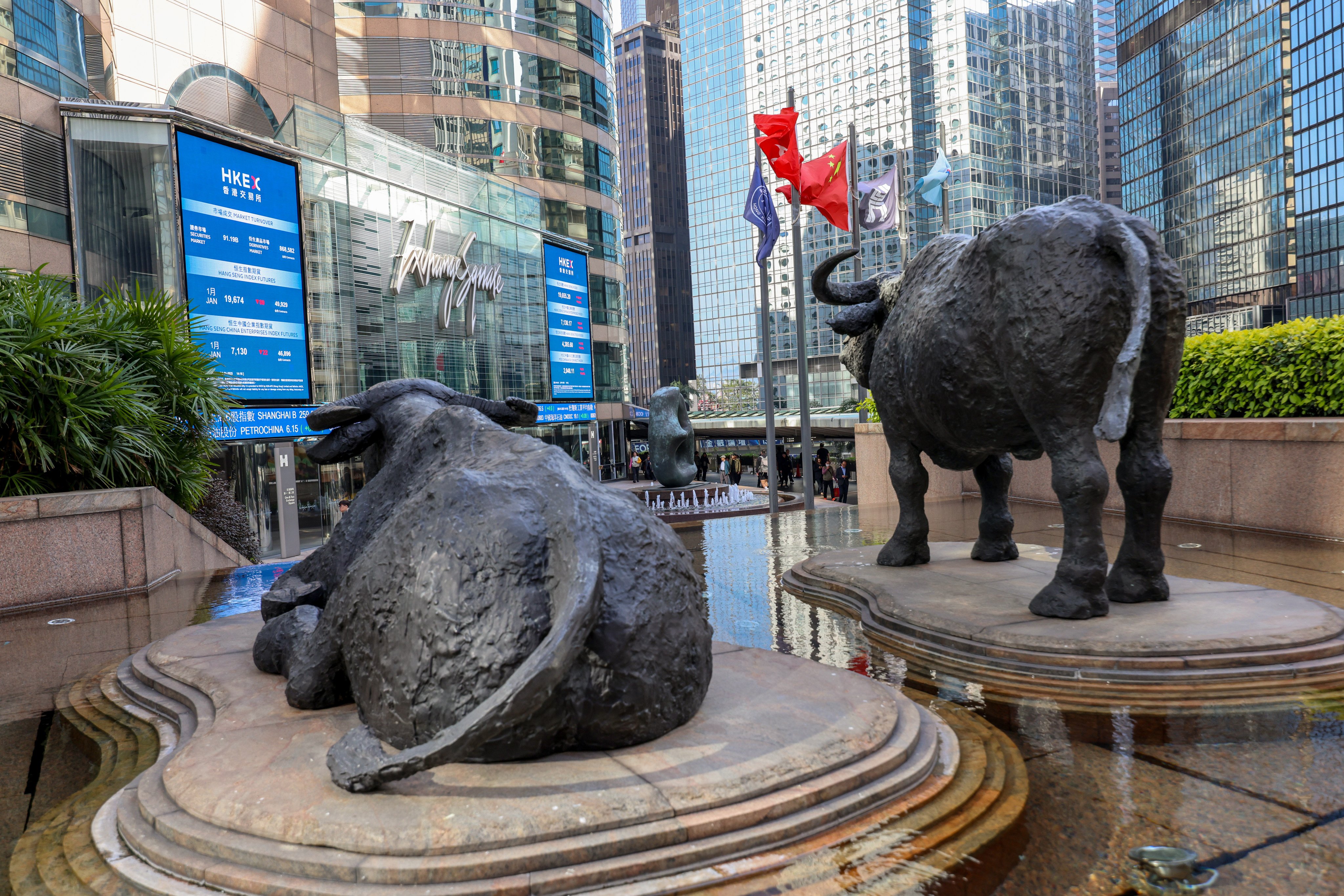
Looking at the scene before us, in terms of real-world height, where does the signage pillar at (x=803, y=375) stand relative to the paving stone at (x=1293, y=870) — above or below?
above

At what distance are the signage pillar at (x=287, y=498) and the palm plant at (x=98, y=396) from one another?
1579 millimetres

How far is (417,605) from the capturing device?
2754 millimetres

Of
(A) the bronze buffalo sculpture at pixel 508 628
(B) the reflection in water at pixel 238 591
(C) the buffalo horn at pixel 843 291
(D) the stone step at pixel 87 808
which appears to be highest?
(C) the buffalo horn at pixel 843 291

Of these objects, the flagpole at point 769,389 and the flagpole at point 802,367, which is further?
the flagpole at point 769,389

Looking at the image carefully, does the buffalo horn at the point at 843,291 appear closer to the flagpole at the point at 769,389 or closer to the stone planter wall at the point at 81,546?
A: the flagpole at the point at 769,389

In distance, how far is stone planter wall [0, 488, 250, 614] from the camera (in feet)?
23.5

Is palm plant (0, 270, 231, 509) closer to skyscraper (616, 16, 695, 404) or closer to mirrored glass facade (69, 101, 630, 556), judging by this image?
mirrored glass facade (69, 101, 630, 556)

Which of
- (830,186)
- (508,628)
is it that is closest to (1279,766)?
(508,628)

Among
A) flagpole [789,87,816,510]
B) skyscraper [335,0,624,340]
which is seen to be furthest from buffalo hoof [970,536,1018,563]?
skyscraper [335,0,624,340]

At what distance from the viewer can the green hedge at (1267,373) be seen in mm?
7867

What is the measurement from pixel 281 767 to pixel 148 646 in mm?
2666

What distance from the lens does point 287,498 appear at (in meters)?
11.8

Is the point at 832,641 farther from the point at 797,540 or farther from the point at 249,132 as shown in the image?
the point at 249,132

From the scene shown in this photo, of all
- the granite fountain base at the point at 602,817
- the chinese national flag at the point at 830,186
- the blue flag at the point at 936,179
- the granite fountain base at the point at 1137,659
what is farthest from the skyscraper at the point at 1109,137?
the granite fountain base at the point at 602,817
